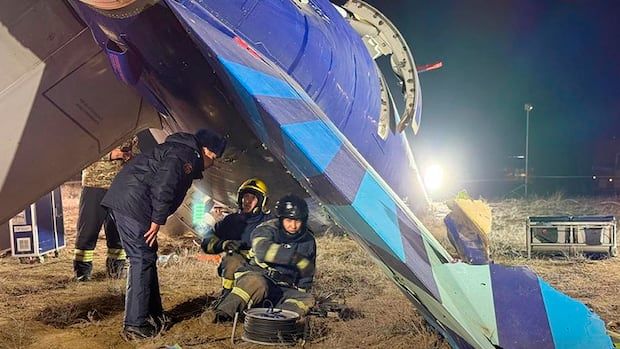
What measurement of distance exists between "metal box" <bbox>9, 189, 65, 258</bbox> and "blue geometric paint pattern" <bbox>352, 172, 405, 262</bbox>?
18.8ft

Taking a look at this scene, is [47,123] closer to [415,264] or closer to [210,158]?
[210,158]

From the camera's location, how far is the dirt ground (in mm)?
3859

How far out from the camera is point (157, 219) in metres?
3.81

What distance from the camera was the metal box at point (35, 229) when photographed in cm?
709

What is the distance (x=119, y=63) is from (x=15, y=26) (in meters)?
0.80

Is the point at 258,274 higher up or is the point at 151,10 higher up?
the point at 151,10

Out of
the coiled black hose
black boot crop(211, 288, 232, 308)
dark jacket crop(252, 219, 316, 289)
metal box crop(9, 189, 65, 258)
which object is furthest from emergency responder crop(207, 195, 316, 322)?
metal box crop(9, 189, 65, 258)

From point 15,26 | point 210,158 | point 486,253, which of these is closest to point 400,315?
point 210,158

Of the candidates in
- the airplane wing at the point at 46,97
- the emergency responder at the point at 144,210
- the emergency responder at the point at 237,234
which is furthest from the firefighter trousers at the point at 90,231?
the emergency responder at the point at 144,210

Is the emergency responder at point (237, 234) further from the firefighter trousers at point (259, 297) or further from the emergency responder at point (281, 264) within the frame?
the firefighter trousers at point (259, 297)

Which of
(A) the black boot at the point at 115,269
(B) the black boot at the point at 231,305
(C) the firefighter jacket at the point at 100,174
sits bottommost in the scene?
(B) the black boot at the point at 231,305

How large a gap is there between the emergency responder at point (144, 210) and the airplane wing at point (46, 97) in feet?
2.24

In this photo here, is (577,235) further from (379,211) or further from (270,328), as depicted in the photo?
(379,211)

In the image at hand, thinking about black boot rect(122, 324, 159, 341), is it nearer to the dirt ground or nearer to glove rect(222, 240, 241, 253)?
the dirt ground
